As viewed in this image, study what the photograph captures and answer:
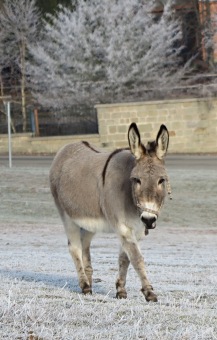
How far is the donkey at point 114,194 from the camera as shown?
28.2ft

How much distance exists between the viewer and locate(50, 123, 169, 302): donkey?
8586mm

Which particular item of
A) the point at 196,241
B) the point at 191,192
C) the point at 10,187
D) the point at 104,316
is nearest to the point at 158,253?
the point at 196,241

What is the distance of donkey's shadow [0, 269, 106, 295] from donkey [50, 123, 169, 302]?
0.95 ft

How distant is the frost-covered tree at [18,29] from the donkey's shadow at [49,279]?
122 feet

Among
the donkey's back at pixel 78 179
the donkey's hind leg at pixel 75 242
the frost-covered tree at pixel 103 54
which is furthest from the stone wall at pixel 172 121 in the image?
the donkey's hind leg at pixel 75 242

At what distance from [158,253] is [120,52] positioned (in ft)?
96.5

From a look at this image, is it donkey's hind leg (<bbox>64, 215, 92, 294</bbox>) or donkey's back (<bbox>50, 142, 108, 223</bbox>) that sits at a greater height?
donkey's back (<bbox>50, 142, 108, 223</bbox>)

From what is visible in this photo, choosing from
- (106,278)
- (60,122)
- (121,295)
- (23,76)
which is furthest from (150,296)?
(23,76)

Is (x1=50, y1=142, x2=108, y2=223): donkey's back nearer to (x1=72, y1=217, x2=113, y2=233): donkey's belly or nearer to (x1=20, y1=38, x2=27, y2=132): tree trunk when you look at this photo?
(x1=72, y1=217, x2=113, y2=233): donkey's belly

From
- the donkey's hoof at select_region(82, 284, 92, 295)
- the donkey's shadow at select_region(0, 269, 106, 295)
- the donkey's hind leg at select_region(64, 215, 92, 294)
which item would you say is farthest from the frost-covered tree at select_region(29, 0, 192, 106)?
the donkey's hoof at select_region(82, 284, 92, 295)

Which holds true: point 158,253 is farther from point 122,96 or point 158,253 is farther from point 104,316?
point 122,96

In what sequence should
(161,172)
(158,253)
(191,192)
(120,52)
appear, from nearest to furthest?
1. (161,172)
2. (158,253)
3. (191,192)
4. (120,52)

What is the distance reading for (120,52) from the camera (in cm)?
4534

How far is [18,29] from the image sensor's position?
4984 centimetres
